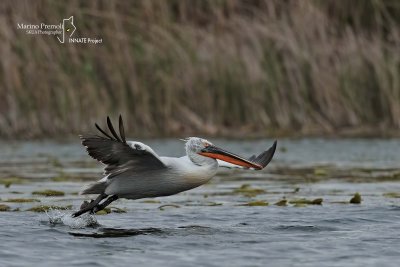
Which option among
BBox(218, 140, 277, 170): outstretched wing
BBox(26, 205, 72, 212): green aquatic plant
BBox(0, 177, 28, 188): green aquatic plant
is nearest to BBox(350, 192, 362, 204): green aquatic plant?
BBox(218, 140, 277, 170): outstretched wing

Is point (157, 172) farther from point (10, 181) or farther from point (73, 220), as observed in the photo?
point (10, 181)

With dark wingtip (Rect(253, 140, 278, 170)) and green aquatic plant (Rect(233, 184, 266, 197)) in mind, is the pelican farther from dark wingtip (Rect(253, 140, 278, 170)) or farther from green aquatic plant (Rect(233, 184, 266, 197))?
green aquatic plant (Rect(233, 184, 266, 197))

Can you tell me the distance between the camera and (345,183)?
43.0ft

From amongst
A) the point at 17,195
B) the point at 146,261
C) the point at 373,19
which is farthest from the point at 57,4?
the point at 146,261

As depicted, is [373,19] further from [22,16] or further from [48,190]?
[48,190]

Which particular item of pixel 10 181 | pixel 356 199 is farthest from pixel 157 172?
pixel 10 181

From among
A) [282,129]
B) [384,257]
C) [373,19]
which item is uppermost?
[373,19]

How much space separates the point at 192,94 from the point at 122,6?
2214 mm

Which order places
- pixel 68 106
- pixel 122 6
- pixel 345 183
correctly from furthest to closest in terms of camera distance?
1. pixel 122 6
2. pixel 68 106
3. pixel 345 183

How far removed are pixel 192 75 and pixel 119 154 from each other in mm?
9404

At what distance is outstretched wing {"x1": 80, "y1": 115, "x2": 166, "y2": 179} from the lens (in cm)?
891

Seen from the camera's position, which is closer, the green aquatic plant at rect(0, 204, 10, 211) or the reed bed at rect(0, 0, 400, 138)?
the green aquatic plant at rect(0, 204, 10, 211)

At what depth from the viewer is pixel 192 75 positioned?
1855 cm

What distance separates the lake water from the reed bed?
2685 millimetres
